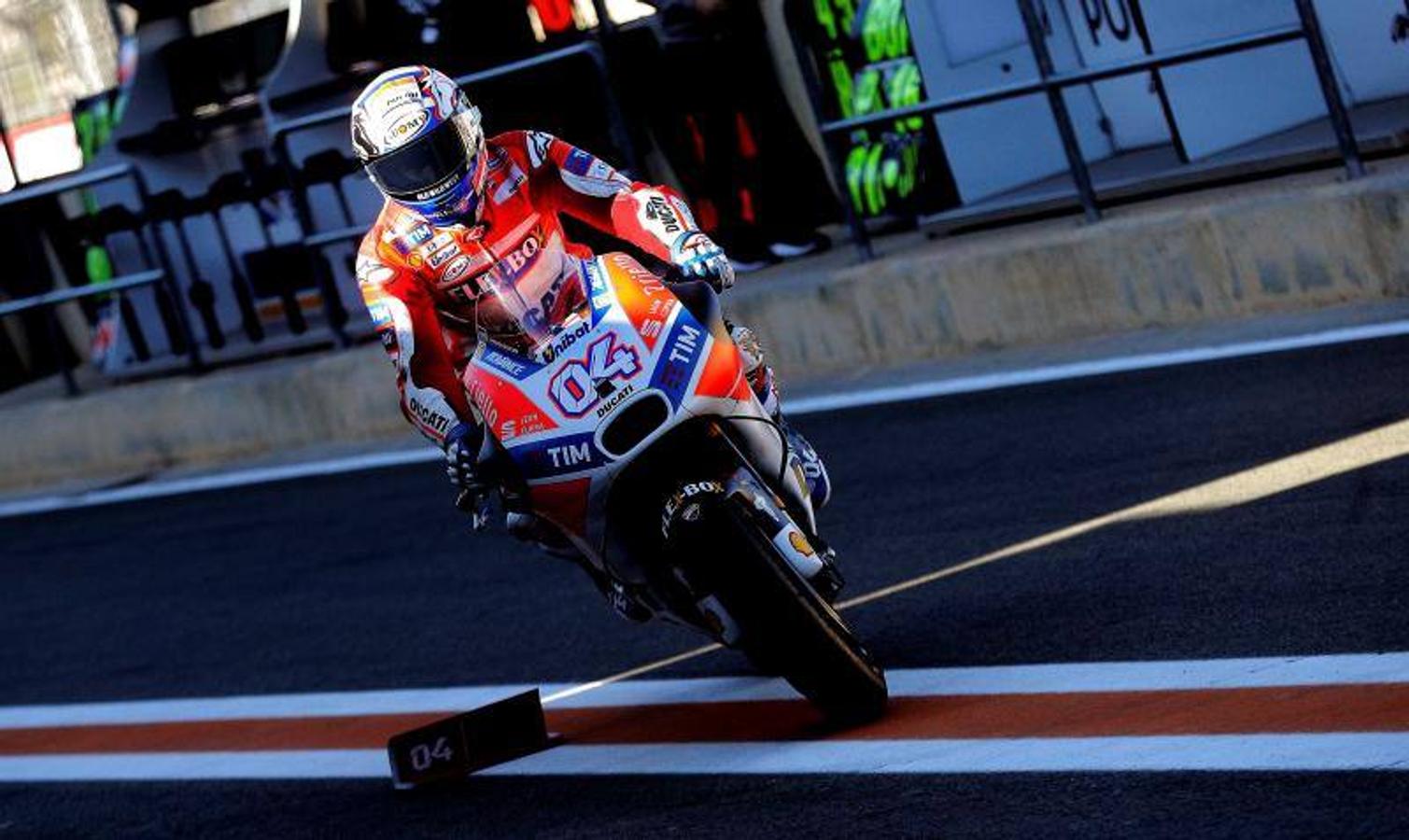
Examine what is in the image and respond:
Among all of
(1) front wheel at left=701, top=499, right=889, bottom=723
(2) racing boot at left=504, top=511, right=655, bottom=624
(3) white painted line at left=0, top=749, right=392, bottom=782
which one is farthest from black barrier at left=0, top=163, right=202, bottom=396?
(1) front wheel at left=701, top=499, right=889, bottom=723

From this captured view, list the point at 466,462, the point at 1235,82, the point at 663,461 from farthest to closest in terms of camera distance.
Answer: the point at 1235,82
the point at 466,462
the point at 663,461

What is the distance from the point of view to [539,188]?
7406 millimetres

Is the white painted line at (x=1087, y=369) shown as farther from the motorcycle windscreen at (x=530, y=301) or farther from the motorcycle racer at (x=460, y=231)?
the motorcycle windscreen at (x=530, y=301)

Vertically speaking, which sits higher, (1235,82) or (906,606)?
(1235,82)

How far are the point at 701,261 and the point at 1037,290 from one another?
4643mm

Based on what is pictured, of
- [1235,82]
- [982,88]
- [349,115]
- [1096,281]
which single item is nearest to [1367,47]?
[1235,82]

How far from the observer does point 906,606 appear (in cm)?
796

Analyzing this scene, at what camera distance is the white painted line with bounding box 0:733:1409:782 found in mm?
5410

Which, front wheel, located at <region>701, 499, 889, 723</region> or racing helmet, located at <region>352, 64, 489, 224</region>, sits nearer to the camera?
front wheel, located at <region>701, 499, 889, 723</region>

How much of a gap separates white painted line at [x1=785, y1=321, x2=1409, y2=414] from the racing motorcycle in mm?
3276

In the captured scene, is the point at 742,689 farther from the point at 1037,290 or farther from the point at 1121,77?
the point at 1121,77

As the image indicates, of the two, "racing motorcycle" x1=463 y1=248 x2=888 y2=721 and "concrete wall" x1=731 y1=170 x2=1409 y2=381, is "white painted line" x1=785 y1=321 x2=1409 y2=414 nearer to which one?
"concrete wall" x1=731 y1=170 x2=1409 y2=381

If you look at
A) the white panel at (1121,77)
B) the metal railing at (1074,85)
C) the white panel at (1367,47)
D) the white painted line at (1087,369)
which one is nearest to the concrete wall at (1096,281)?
the metal railing at (1074,85)

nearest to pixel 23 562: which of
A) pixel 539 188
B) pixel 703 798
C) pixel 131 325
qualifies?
pixel 131 325
